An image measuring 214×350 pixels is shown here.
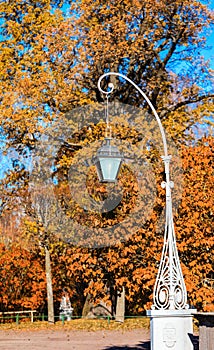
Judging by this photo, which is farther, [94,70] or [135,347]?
[94,70]

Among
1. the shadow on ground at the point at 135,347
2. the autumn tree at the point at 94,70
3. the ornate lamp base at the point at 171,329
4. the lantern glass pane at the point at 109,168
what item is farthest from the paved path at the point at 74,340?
the lantern glass pane at the point at 109,168

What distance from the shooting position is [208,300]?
1435 cm

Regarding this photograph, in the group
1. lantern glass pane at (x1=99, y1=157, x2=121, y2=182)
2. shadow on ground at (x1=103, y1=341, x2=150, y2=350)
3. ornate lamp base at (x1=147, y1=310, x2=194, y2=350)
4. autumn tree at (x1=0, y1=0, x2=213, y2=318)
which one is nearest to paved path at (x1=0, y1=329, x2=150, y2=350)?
shadow on ground at (x1=103, y1=341, x2=150, y2=350)

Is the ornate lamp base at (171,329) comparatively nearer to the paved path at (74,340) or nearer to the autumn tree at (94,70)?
the paved path at (74,340)

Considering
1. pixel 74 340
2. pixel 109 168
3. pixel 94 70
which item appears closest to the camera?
pixel 109 168

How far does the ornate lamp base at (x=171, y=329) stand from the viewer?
984cm

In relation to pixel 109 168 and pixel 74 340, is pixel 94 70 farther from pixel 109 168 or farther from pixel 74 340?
pixel 109 168

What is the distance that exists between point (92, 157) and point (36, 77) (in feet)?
12.1

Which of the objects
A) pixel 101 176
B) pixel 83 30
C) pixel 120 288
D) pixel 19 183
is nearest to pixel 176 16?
pixel 83 30

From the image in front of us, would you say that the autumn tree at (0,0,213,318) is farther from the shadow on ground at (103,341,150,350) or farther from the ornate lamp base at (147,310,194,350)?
the ornate lamp base at (147,310,194,350)

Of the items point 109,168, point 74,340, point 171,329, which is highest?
point 109,168

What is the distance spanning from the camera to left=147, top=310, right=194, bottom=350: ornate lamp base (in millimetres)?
9844

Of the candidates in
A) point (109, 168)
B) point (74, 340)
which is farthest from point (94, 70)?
point (109, 168)

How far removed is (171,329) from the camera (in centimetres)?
992
